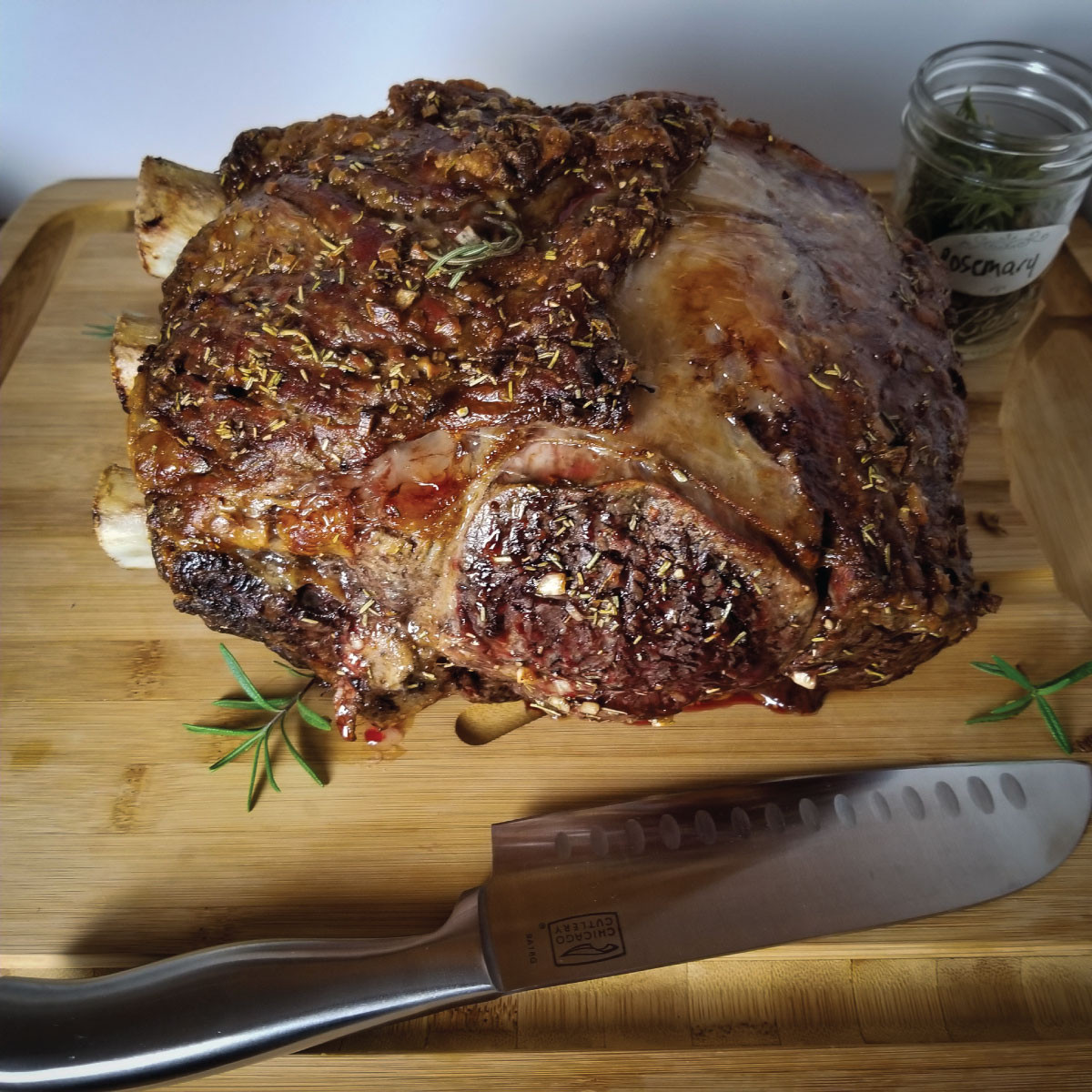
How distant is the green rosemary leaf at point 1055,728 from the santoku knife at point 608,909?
0.06 meters

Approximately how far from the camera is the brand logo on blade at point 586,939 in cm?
128

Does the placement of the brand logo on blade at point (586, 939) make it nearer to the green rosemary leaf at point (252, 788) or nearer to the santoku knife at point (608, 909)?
the santoku knife at point (608, 909)

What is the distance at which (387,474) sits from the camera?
1276 mm

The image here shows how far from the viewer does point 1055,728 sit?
5.10ft

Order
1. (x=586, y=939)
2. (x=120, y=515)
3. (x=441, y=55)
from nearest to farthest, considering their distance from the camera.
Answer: (x=586, y=939) → (x=120, y=515) → (x=441, y=55)

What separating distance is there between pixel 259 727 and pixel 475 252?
866 millimetres

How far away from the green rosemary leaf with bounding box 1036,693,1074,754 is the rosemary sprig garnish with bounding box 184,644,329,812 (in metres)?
1.21

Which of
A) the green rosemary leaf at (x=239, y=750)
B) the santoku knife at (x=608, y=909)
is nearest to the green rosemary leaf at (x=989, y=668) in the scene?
the santoku knife at (x=608, y=909)

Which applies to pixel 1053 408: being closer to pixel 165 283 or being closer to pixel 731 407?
pixel 731 407

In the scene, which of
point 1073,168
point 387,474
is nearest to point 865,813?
point 387,474

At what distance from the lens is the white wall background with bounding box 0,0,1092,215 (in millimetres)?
2098

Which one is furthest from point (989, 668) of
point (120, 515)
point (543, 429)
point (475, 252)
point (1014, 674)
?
point (120, 515)

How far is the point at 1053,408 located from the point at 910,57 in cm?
92

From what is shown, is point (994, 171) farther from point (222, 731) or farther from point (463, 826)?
point (222, 731)
